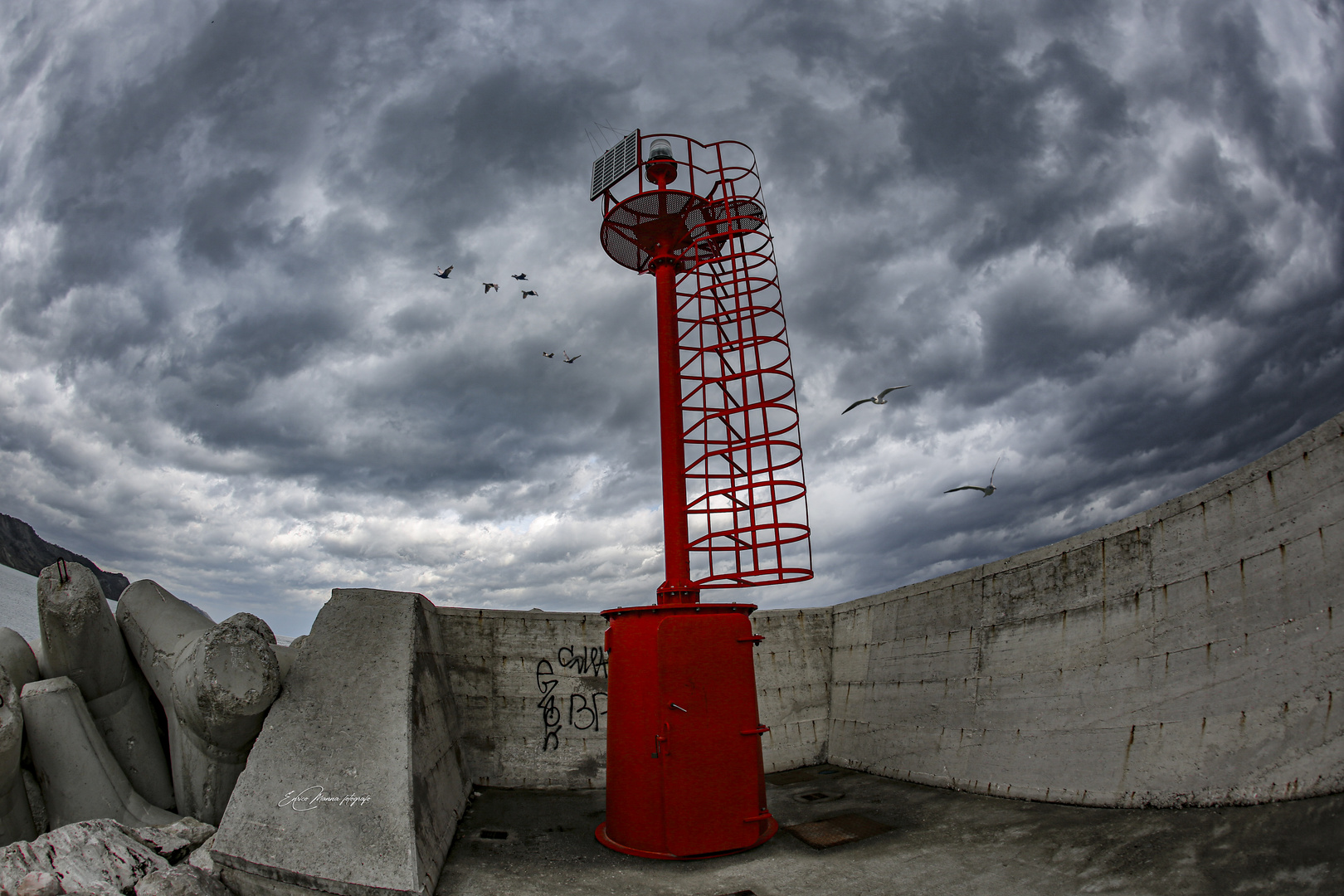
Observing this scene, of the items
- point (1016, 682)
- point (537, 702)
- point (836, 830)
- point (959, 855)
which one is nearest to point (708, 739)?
point (836, 830)

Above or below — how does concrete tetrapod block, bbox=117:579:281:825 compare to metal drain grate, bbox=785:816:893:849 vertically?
above

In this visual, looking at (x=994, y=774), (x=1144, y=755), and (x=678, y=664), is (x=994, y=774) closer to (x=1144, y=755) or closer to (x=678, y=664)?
(x=1144, y=755)

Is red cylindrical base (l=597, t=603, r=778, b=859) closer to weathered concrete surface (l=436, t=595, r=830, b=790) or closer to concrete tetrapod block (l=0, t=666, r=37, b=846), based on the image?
weathered concrete surface (l=436, t=595, r=830, b=790)

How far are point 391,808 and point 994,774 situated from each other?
6.03 m

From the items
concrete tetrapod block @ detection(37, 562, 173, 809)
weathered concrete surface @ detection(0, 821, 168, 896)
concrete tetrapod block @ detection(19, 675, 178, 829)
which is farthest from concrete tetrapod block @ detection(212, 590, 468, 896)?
concrete tetrapod block @ detection(37, 562, 173, 809)

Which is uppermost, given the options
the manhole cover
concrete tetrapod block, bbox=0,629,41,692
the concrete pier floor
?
concrete tetrapod block, bbox=0,629,41,692

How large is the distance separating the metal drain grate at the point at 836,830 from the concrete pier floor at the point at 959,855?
0.12 meters

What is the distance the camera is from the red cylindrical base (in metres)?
6.38

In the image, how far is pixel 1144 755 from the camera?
5949 millimetres

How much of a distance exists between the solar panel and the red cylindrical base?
4990 mm

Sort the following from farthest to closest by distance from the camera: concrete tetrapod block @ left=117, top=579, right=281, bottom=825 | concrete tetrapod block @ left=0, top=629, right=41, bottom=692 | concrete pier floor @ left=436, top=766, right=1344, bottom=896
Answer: concrete tetrapod block @ left=0, top=629, right=41, bottom=692, concrete tetrapod block @ left=117, top=579, right=281, bottom=825, concrete pier floor @ left=436, top=766, right=1344, bottom=896

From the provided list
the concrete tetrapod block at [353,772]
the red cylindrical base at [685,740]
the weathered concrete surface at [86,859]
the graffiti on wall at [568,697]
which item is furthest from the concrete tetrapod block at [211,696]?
the graffiti on wall at [568,697]

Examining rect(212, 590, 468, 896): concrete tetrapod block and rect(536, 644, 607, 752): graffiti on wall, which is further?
rect(536, 644, 607, 752): graffiti on wall

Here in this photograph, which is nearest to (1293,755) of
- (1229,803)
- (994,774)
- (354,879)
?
(1229,803)
